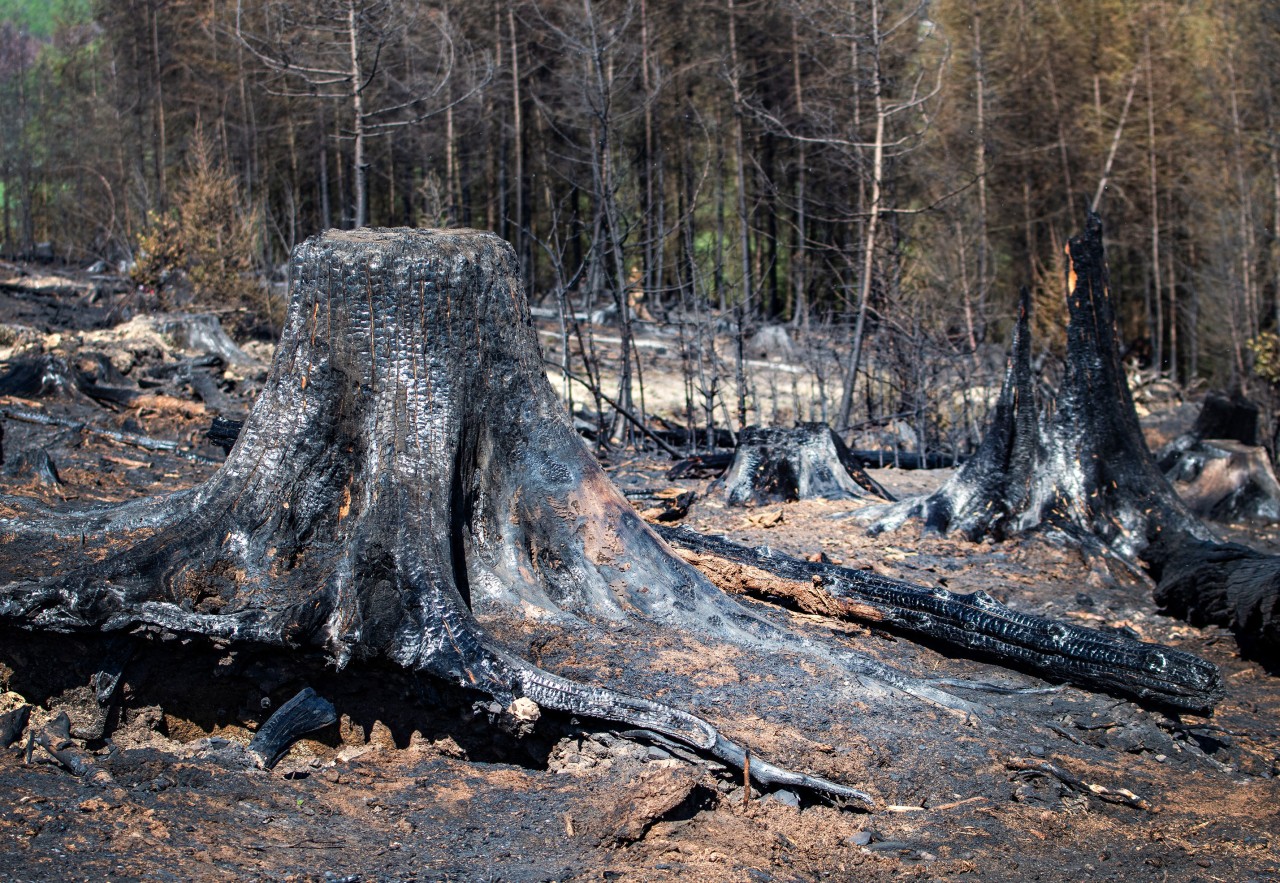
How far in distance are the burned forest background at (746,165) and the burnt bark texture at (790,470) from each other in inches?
61.0

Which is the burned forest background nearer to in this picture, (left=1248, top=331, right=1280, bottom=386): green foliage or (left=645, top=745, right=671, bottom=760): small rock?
(left=1248, top=331, right=1280, bottom=386): green foliage

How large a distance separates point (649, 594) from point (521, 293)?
3.55ft

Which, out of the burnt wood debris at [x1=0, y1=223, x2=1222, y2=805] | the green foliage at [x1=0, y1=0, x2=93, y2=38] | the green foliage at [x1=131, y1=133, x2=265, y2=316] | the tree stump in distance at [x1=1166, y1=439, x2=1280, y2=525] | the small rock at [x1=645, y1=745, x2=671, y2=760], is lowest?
the small rock at [x1=645, y1=745, x2=671, y2=760]

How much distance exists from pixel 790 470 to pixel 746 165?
18688 millimetres

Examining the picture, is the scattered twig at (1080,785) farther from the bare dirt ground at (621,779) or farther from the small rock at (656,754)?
the small rock at (656,754)

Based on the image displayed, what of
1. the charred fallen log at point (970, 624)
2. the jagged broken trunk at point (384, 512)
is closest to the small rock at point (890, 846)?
the jagged broken trunk at point (384, 512)

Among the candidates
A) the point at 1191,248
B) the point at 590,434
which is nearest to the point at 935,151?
the point at 1191,248

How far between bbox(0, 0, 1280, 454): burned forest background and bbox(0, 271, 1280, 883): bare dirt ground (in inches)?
192

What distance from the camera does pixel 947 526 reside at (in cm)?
601

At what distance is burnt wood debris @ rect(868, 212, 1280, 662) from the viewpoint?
19.2ft

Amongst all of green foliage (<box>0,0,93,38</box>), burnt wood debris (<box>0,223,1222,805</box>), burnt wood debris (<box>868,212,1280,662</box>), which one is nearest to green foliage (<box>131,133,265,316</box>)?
burnt wood debris (<box>868,212,1280,662</box>)

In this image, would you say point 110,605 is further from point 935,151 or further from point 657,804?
point 935,151

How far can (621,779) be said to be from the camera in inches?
117

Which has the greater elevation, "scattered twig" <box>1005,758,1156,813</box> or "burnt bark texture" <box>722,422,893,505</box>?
"burnt bark texture" <box>722,422,893,505</box>
